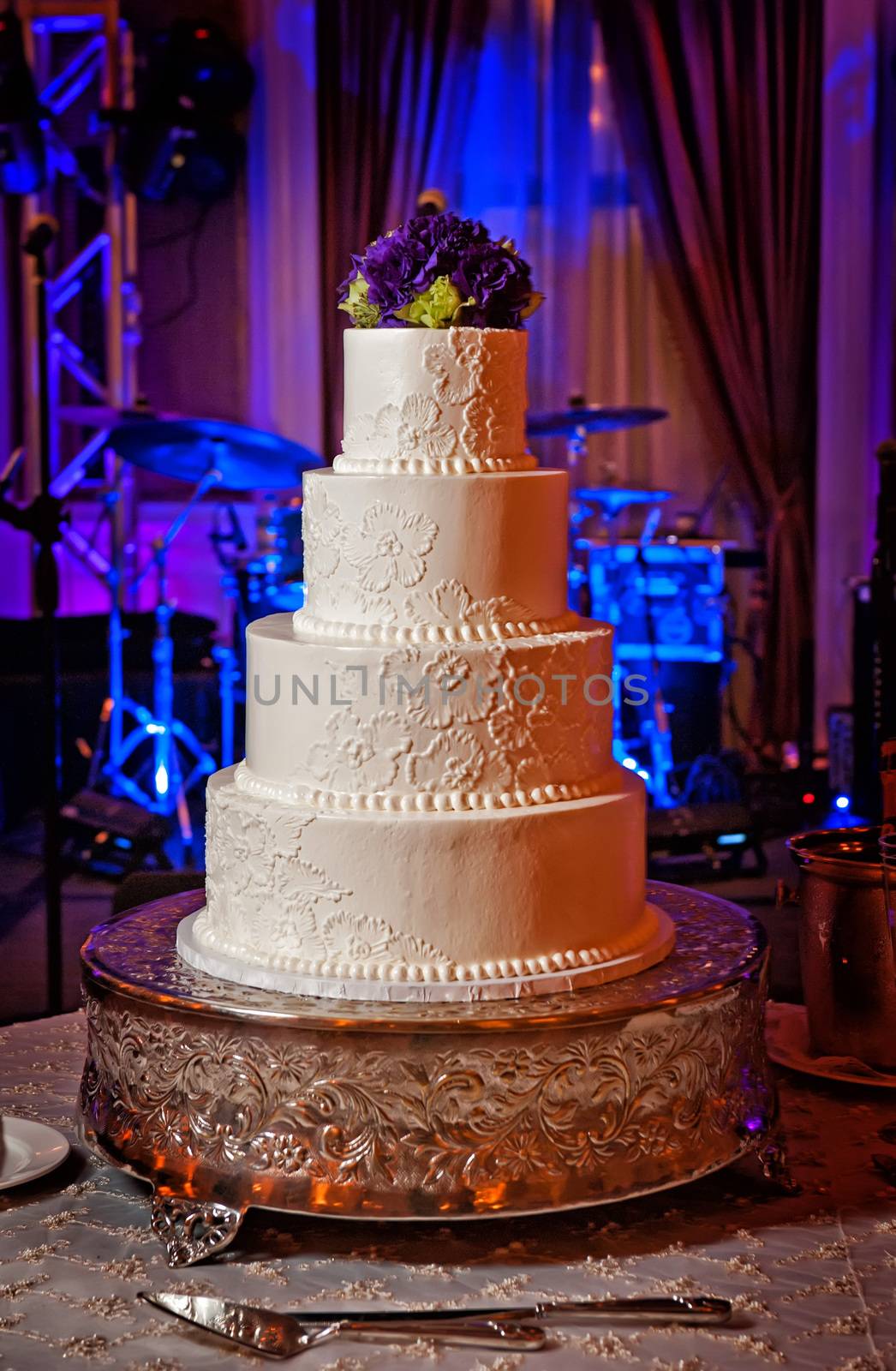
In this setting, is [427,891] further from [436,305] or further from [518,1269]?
[436,305]

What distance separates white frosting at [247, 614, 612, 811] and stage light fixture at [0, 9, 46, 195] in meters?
5.56

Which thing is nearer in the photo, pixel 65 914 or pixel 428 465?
pixel 428 465

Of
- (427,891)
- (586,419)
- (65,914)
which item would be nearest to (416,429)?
(427,891)

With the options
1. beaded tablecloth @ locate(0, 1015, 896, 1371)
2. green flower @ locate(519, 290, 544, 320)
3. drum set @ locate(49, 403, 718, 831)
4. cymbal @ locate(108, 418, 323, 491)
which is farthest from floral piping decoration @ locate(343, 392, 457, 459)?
drum set @ locate(49, 403, 718, 831)

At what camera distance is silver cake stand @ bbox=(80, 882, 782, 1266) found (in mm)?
2811

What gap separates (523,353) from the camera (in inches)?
131

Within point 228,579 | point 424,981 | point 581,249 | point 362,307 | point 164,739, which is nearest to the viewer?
point 424,981

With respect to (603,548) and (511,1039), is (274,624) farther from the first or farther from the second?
(603,548)

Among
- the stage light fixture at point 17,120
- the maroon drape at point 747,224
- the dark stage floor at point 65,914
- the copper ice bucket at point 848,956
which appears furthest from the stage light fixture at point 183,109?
the copper ice bucket at point 848,956

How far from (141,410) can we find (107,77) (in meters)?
2.15

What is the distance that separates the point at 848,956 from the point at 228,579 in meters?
4.58

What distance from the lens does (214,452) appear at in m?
6.82

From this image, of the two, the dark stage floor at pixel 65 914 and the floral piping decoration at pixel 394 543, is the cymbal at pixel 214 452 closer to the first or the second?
the dark stage floor at pixel 65 914

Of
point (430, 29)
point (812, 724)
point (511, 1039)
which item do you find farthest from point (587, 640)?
point (430, 29)
